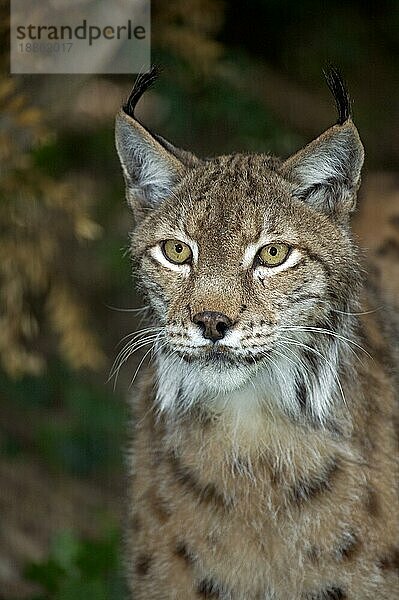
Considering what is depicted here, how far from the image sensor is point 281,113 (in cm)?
441

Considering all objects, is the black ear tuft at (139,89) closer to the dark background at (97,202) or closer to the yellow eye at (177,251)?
the yellow eye at (177,251)

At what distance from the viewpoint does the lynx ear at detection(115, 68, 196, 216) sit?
2.42 meters

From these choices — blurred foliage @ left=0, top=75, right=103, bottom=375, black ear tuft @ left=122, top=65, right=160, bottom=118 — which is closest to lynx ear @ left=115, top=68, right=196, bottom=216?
black ear tuft @ left=122, top=65, right=160, bottom=118

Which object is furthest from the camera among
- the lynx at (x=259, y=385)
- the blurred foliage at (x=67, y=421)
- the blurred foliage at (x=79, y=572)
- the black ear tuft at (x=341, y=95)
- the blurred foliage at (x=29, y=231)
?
the blurred foliage at (x=67, y=421)

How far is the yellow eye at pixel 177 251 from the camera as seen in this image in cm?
240

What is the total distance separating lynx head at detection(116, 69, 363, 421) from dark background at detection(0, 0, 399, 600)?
76 cm

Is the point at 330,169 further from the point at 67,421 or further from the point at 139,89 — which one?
the point at 67,421

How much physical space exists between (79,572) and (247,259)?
1587 millimetres

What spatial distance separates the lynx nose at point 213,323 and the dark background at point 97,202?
1040mm

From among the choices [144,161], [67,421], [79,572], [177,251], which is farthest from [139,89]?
[67,421]

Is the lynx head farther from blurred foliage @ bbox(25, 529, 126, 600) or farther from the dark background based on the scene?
blurred foliage @ bbox(25, 529, 126, 600)

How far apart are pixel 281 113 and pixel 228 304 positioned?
2.27 metres

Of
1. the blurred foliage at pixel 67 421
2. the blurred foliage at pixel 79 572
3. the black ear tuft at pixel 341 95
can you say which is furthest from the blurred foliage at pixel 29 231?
the black ear tuft at pixel 341 95

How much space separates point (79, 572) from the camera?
140 inches
